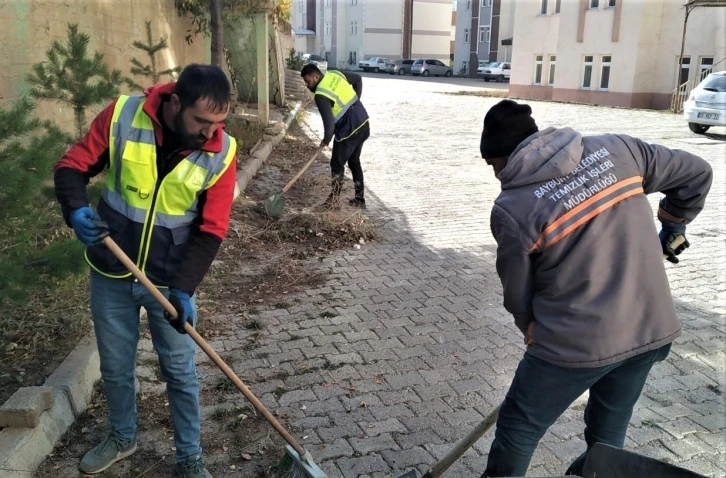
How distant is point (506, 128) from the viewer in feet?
7.32

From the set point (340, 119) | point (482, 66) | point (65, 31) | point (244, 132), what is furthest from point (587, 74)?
point (65, 31)

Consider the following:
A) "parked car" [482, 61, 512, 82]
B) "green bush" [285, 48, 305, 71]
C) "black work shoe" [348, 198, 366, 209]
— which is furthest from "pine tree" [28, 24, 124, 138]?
Answer: "parked car" [482, 61, 512, 82]

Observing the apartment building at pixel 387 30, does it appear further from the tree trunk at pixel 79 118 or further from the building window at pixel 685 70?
the tree trunk at pixel 79 118

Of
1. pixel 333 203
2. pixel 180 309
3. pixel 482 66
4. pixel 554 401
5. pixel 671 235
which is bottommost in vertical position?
pixel 333 203

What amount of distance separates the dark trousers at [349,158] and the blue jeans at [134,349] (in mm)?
4993

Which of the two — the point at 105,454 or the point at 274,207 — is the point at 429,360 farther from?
the point at 274,207

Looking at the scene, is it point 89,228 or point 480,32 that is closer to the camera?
point 89,228

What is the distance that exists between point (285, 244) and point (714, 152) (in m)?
9.88

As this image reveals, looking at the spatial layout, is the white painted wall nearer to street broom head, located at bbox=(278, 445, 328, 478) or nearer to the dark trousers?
the dark trousers

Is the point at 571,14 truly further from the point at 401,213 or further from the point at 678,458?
the point at 678,458

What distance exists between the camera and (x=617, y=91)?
24422mm

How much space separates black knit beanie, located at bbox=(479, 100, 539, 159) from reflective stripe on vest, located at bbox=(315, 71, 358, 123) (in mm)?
5411

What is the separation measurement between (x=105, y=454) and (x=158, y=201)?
126 cm

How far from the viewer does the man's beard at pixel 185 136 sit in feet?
8.21
